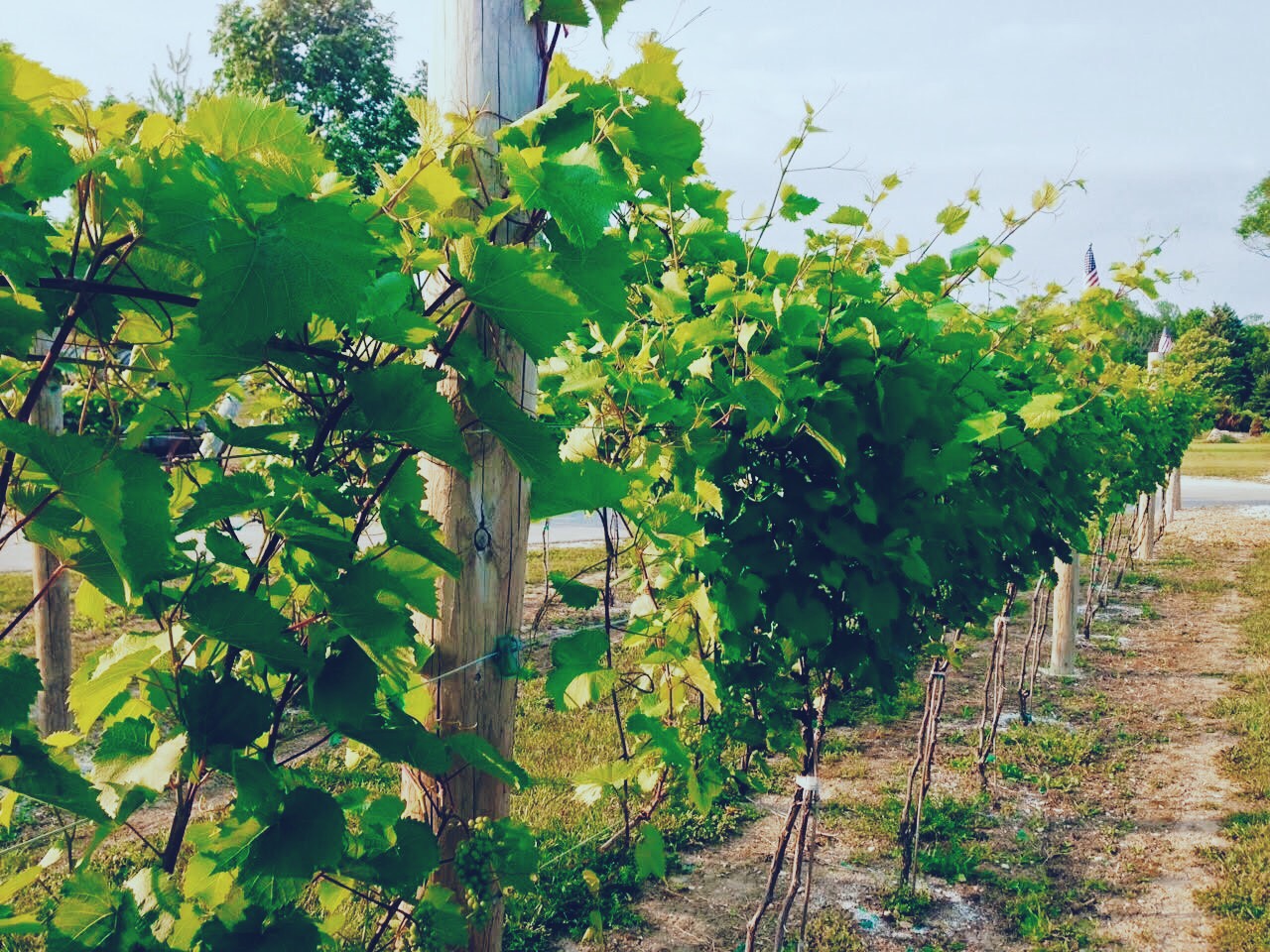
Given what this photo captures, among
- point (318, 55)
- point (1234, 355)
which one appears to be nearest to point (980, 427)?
point (318, 55)

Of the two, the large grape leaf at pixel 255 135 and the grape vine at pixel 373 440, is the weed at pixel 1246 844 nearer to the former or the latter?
the grape vine at pixel 373 440

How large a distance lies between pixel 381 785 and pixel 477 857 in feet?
9.08

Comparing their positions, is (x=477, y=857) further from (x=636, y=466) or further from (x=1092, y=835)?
(x=1092, y=835)

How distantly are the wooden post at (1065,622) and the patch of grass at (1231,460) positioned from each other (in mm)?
Answer: 29515

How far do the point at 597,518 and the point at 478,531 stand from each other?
34.7 feet

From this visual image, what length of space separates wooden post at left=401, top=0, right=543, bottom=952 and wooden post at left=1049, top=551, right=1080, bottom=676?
6.40 metres

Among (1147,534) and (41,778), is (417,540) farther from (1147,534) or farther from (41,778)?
(1147,534)

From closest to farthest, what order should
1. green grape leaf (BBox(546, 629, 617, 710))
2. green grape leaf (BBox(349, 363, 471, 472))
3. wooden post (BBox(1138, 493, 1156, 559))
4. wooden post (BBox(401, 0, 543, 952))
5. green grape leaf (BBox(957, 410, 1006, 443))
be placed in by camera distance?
green grape leaf (BBox(349, 363, 471, 472)), wooden post (BBox(401, 0, 543, 952)), green grape leaf (BBox(546, 629, 617, 710)), green grape leaf (BBox(957, 410, 1006, 443)), wooden post (BBox(1138, 493, 1156, 559))

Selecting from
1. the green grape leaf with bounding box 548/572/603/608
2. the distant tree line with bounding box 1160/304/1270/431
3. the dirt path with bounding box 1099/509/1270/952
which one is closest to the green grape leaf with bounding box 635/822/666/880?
the green grape leaf with bounding box 548/572/603/608

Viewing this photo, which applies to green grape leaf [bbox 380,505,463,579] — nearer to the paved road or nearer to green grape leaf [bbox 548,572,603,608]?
green grape leaf [bbox 548,572,603,608]

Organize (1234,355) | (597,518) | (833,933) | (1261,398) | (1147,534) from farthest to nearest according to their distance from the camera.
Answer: (1234,355) → (1261,398) → (1147,534) → (597,518) → (833,933)

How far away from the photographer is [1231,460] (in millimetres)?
41188

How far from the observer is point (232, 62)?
24578 millimetres

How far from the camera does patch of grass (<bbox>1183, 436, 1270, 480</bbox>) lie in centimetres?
3419
